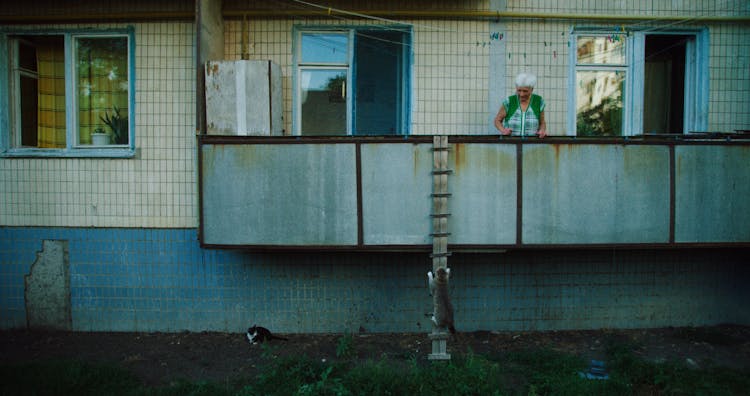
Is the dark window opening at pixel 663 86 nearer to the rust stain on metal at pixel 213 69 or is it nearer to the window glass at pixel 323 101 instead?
the window glass at pixel 323 101

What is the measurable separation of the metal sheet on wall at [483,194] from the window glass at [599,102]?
1774 mm

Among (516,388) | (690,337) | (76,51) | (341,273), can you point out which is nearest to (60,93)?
(76,51)

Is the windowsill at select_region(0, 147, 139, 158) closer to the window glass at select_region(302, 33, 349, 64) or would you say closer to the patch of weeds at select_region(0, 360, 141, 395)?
the patch of weeds at select_region(0, 360, 141, 395)

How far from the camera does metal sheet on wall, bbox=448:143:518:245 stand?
4.88 meters

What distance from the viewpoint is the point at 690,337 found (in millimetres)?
5777

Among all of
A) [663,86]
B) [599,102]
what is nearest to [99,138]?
[599,102]

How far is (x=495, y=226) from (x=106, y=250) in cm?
455

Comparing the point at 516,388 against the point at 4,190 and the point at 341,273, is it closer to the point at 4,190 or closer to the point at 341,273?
the point at 341,273

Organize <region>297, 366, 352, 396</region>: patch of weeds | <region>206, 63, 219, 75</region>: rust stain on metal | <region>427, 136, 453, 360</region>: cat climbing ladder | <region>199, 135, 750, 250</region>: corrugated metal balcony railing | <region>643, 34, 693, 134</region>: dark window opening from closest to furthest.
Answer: <region>297, 366, 352, 396</region>: patch of weeds
<region>427, 136, 453, 360</region>: cat climbing ladder
<region>199, 135, 750, 250</region>: corrugated metal balcony railing
<region>206, 63, 219, 75</region>: rust stain on metal
<region>643, 34, 693, 134</region>: dark window opening

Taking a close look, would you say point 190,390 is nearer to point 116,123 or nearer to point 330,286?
point 330,286

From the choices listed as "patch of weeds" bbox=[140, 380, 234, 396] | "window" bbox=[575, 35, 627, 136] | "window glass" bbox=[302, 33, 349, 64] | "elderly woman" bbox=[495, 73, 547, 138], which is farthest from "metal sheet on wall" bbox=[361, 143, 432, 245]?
"window" bbox=[575, 35, 627, 136]

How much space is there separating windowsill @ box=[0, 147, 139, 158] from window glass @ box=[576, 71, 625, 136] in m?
5.37

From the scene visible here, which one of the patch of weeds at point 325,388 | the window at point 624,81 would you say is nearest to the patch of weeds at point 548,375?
the patch of weeds at point 325,388

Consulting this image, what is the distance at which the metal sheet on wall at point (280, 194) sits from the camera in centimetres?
493
